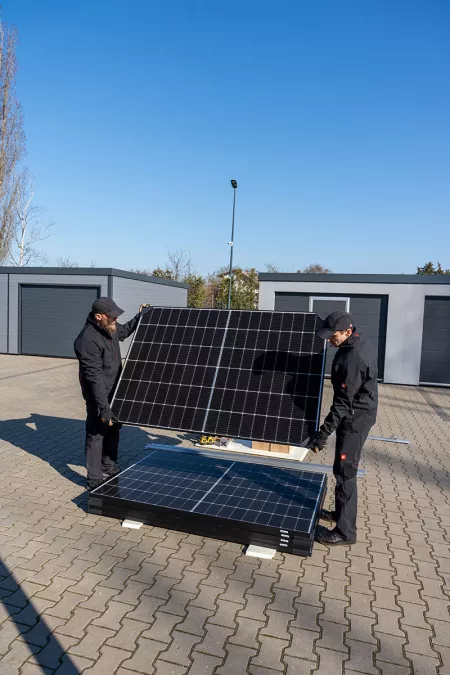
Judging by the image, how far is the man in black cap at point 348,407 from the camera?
457 centimetres

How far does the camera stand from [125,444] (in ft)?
25.9

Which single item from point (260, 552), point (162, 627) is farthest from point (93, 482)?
point (162, 627)

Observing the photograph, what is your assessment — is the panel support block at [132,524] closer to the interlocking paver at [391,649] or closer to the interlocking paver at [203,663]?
the interlocking paver at [203,663]

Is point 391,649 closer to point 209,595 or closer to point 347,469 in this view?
point 209,595

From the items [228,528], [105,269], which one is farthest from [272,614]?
[105,269]

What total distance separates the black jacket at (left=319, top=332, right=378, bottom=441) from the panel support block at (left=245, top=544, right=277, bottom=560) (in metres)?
1.16

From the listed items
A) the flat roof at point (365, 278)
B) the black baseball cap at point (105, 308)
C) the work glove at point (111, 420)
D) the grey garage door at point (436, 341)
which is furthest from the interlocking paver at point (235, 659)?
the grey garage door at point (436, 341)

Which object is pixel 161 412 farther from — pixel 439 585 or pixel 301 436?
pixel 439 585

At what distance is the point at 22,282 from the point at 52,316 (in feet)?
6.02

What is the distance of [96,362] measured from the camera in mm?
5590

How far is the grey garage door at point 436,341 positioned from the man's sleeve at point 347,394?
38.7 feet

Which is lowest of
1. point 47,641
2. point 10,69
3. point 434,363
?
point 47,641

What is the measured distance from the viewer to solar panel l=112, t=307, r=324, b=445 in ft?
16.8

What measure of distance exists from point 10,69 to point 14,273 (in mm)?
17619
